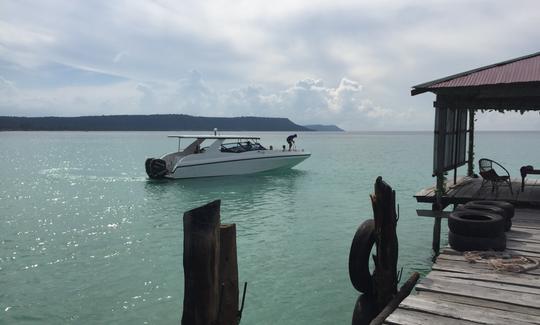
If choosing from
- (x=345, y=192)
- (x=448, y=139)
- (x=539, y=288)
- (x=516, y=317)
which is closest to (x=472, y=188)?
(x=448, y=139)

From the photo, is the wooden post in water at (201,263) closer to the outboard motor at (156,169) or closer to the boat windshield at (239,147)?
the outboard motor at (156,169)

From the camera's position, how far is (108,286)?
8867mm

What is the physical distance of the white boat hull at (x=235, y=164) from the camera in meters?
26.1

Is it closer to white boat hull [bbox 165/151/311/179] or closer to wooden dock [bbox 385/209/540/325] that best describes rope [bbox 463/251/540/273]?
wooden dock [bbox 385/209/540/325]

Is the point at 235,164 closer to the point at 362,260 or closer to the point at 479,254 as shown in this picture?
the point at 362,260

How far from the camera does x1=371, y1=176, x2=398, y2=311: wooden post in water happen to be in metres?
5.93

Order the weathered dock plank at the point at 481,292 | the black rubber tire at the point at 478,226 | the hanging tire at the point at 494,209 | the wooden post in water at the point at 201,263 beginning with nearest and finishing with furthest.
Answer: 1. the wooden post in water at the point at 201,263
2. the weathered dock plank at the point at 481,292
3. the black rubber tire at the point at 478,226
4. the hanging tire at the point at 494,209

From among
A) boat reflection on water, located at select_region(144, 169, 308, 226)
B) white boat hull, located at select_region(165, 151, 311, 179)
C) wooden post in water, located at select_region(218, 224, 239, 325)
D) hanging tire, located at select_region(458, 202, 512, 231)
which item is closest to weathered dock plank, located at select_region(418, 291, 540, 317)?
wooden post in water, located at select_region(218, 224, 239, 325)

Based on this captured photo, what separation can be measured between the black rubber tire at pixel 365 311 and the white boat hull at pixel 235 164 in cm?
2092

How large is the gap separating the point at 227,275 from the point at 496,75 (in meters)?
8.02

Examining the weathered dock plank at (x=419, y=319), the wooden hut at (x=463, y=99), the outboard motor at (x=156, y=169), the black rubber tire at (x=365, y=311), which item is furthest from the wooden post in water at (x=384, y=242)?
the outboard motor at (x=156, y=169)

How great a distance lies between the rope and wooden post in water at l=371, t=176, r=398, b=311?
3.40ft

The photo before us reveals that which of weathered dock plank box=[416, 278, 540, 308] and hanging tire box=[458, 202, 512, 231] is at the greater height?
hanging tire box=[458, 202, 512, 231]

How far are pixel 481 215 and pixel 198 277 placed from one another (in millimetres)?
4901
